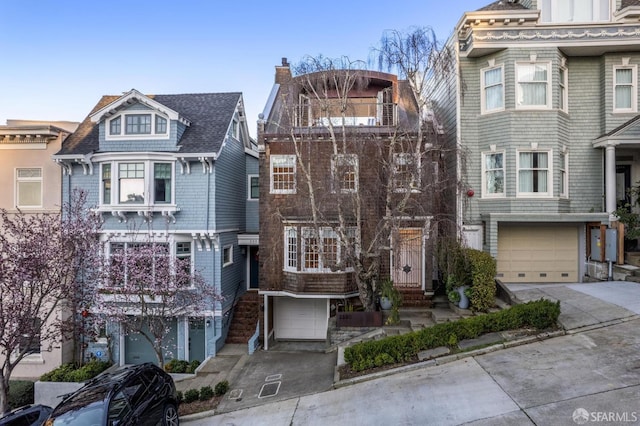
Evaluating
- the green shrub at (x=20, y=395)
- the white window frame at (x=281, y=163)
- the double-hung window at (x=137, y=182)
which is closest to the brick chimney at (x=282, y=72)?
the white window frame at (x=281, y=163)

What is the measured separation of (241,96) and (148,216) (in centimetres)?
722

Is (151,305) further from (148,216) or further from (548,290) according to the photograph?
(548,290)

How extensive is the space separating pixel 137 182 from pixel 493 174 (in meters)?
14.0

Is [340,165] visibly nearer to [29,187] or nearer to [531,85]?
[531,85]

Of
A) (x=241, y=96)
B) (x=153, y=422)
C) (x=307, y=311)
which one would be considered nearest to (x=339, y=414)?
(x=153, y=422)

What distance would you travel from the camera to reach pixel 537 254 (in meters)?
14.1

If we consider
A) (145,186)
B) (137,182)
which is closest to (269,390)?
(145,186)

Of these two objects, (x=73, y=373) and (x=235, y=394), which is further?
(x=73, y=373)

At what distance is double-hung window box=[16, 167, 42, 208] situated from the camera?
1547cm

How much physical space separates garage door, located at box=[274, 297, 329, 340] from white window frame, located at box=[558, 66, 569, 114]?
39.5 ft

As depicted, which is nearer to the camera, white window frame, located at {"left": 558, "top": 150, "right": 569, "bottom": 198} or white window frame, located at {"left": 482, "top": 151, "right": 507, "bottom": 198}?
white window frame, located at {"left": 482, "top": 151, "right": 507, "bottom": 198}

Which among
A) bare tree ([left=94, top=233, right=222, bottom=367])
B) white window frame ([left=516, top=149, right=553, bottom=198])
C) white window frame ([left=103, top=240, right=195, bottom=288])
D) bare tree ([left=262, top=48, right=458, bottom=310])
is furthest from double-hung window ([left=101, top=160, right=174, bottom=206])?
white window frame ([left=516, top=149, right=553, bottom=198])

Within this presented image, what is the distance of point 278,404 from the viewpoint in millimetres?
8453

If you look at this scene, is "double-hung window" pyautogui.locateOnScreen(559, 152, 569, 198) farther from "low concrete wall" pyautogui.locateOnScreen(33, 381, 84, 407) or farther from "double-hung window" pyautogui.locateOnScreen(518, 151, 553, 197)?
"low concrete wall" pyautogui.locateOnScreen(33, 381, 84, 407)
